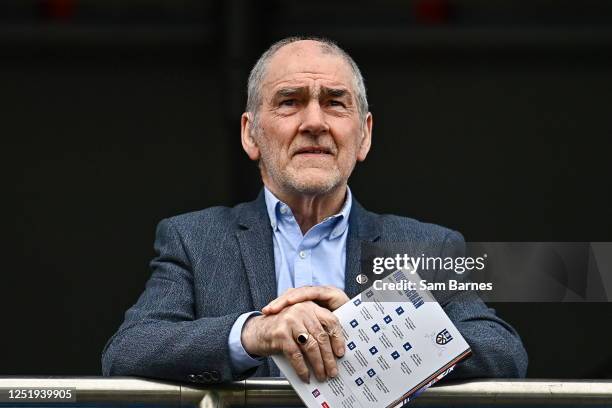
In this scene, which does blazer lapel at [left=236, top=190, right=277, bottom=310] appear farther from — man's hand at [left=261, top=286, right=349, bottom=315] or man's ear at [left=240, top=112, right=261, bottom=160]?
man's hand at [left=261, top=286, right=349, bottom=315]

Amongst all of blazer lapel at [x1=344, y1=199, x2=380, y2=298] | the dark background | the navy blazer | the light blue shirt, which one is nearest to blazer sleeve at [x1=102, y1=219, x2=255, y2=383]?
the navy blazer

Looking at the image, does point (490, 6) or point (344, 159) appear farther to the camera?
point (490, 6)

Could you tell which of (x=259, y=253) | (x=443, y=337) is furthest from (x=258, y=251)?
(x=443, y=337)

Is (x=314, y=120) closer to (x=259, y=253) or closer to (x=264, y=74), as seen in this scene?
(x=264, y=74)

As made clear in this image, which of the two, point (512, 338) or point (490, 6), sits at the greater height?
point (490, 6)

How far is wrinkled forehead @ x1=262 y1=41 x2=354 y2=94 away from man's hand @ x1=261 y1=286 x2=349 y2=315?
2.10 ft

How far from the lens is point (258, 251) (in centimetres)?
242

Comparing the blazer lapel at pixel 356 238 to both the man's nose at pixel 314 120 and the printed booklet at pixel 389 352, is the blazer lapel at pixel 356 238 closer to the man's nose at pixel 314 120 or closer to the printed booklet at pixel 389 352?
the man's nose at pixel 314 120

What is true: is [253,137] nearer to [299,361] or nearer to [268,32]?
[299,361]

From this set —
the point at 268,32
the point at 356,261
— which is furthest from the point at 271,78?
the point at 268,32

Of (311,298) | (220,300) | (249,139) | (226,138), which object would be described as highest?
(249,139)

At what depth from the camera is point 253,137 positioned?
260cm

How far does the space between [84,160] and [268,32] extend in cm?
105

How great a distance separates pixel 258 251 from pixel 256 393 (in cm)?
63
